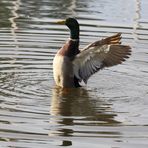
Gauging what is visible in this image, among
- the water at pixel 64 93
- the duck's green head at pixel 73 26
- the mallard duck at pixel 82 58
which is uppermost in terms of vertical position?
the duck's green head at pixel 73 26

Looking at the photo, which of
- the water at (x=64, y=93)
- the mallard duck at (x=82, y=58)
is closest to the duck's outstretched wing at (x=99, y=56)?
the mallard duck at (x=82, y=58)

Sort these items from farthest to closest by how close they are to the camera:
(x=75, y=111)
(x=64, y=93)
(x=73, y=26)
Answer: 1. (x=73, y=26)
2. (x=64, y=93)
3. (x=75, y=111)

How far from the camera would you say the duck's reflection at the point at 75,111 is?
9055 mm

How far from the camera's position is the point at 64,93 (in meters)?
11.0

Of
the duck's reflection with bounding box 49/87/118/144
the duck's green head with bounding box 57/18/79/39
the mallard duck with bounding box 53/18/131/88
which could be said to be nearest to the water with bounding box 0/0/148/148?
the duck's reflection with bounding box 49/87/118/144

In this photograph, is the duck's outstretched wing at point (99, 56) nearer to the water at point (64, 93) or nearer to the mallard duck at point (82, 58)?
the mallard duck at point (82, 58)

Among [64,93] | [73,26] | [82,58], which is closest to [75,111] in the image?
[64,93]

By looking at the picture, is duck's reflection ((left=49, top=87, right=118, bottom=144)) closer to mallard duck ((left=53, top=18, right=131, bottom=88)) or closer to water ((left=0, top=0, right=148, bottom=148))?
water ((left=0, top=0, right=148, bottom=148))

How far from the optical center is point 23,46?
47.8ft

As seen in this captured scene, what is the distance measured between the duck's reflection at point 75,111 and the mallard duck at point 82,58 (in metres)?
0.22

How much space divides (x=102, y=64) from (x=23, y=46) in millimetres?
3673

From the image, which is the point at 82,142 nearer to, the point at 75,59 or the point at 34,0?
the point at 75,59

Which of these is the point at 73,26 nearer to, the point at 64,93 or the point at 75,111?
the point at 64,93

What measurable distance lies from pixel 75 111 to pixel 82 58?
1.43 metres
